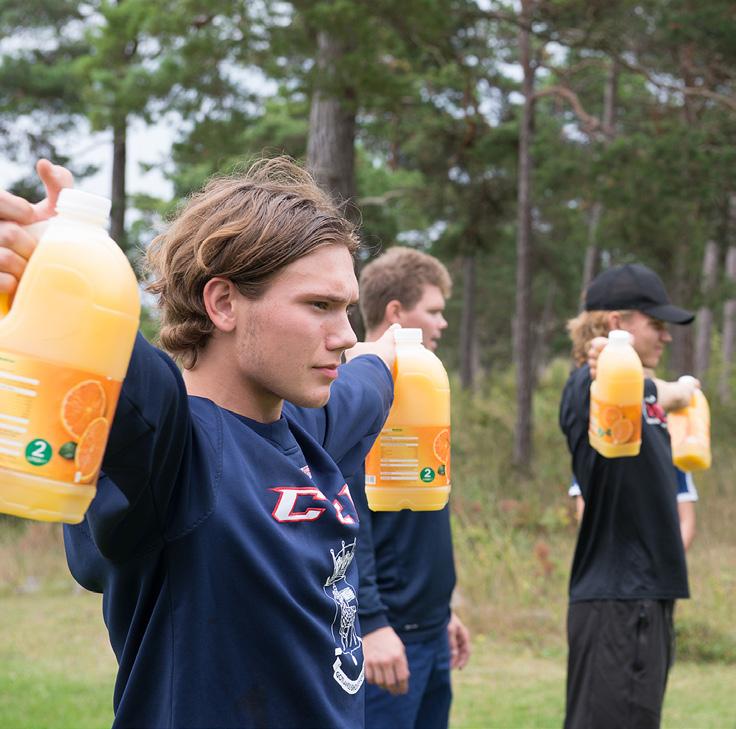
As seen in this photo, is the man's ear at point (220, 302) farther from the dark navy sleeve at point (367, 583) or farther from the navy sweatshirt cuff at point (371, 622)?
the navy sweatshirt cuff at point (371, 622)

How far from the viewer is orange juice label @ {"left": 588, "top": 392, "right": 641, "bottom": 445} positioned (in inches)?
148

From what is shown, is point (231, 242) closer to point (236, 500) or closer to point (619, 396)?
point (236, 500)

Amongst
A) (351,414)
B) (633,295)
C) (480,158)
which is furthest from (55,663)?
(480,158)

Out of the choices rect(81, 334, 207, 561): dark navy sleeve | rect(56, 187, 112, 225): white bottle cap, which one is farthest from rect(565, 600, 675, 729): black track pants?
rect(56, 187, 112, 225): white bottle cap

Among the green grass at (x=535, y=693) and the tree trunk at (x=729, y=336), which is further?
the tree trunk at (x=729, y=336)

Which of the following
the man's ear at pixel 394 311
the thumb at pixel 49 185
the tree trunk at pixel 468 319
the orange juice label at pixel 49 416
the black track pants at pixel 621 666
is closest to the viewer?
the orange juice label at pixel 49 416

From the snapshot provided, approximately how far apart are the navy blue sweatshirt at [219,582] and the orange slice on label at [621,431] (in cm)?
195

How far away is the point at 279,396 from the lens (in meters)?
2.07

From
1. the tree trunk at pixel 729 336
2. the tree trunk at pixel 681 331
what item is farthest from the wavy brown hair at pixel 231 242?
the tree trunk at pixel 729 336

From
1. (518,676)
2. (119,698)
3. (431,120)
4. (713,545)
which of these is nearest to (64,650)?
(518,676)

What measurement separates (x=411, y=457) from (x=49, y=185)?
151 cm

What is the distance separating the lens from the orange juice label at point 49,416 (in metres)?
1.46

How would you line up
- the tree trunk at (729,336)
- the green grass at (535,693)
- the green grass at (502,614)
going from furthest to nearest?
the tree trunk at (729,336)
the green grass at (502,614)
the green grass at (535,693)

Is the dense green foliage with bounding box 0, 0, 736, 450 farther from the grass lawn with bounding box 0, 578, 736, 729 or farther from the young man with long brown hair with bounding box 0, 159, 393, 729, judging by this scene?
the young man with long brown hair with bounding box 0, 159, 393, 729
